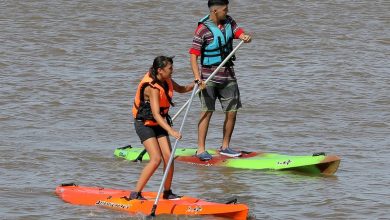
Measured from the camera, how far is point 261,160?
11.2m

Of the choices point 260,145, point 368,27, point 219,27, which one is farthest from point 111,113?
point 368,27

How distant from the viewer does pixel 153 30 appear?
21.3 meters

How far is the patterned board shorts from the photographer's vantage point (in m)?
11.5

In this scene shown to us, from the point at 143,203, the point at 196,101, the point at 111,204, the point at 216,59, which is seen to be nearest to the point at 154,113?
the point at 143,203

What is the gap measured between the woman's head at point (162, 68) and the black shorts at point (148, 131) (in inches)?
17.9

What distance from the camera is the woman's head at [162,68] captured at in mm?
9141

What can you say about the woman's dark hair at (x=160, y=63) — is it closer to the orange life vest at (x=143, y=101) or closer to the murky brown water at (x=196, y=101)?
the orange life vest at (x=143, y=101)

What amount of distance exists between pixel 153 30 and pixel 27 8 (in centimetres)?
361

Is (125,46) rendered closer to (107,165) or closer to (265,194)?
(107,165)

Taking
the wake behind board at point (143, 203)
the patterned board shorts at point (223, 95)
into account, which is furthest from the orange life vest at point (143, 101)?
the patterned board shorts at point (223, 95)

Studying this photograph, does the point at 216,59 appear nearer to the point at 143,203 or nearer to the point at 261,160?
the point at 261,160

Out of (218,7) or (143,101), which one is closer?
(143,101)

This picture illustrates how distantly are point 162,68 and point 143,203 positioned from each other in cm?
119

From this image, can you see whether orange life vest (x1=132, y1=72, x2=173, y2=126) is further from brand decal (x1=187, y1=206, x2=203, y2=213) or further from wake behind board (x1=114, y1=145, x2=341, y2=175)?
wake behind board (x1=114, y1=145, x2=341, y2=175)
